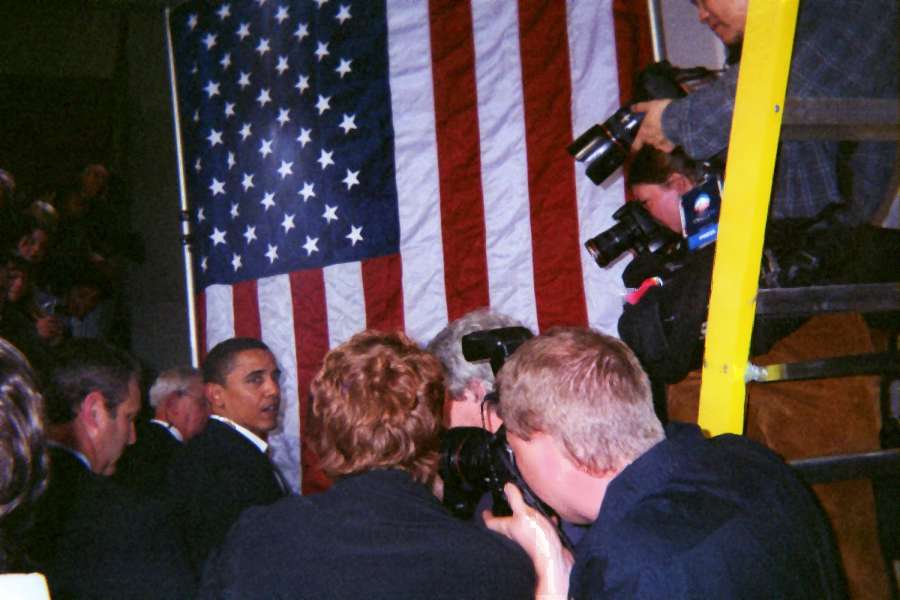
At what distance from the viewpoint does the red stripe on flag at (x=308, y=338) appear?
3633 mm

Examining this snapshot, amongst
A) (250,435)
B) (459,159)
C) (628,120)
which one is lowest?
(250,435)

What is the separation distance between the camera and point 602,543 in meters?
1.07

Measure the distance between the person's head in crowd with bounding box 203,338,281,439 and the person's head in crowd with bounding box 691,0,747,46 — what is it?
2401mm

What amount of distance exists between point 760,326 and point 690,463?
0.36 meters

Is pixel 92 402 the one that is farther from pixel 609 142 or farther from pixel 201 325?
pixel 201 325

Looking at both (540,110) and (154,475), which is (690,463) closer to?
(540,110)

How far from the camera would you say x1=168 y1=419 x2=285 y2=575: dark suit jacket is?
253cm

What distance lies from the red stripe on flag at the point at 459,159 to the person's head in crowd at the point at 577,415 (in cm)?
181

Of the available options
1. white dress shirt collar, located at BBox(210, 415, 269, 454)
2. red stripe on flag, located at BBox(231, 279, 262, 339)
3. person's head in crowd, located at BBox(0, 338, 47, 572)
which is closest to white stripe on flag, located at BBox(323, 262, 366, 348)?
red stripe on flag, located at BBox(231, 279, 262, 339)

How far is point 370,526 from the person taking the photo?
1.42 meters

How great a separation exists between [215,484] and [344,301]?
114 centimetres

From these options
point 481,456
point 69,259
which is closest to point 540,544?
point 481,456

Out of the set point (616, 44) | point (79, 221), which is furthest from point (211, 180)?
point (616, 44)

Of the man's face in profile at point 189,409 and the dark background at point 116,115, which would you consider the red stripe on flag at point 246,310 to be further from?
the dark background at point 116,115
